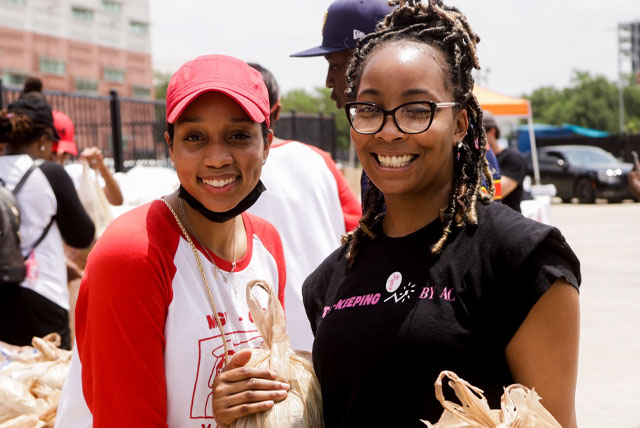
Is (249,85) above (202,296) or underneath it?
above

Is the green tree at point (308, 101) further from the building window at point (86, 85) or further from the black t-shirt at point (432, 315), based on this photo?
the black t-shirt at point (432, 315)

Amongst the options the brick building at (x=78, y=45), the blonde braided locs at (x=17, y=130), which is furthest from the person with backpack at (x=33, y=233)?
the brick building at (x=78, y=45)

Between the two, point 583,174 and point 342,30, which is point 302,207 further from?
point 583,174

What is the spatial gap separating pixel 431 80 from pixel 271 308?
0.68 metres

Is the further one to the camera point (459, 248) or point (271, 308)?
point (271, 308)

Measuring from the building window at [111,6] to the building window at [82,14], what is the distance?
302cm

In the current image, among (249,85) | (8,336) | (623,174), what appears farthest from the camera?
(623,174)

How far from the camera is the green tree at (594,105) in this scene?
262 ft

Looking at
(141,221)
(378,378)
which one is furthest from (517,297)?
(141,221)

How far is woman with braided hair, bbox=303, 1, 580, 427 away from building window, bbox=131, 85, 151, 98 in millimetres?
65726

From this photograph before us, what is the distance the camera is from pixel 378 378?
5.93 feet

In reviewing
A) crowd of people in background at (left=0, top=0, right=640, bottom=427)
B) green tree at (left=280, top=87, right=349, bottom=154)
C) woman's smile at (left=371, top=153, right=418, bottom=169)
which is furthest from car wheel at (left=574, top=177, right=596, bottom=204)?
green tree at (left=280, top=87, right=349, bottom=154)

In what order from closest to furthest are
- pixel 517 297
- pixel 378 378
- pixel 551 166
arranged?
pixel 517 297, pixel 378 378, pixel 551 166

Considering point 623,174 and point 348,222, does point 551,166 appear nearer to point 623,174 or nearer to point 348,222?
point 623,174
